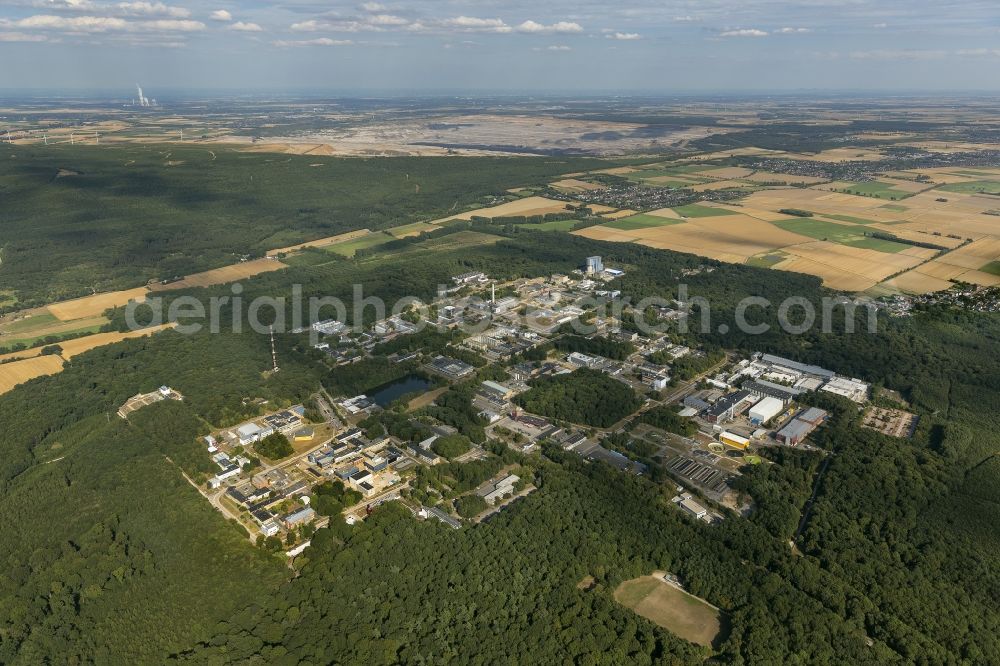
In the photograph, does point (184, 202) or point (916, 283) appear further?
point (184, 202)

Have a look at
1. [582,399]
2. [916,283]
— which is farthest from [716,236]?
[582,399]

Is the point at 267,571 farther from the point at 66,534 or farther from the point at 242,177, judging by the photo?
the point at 242,177

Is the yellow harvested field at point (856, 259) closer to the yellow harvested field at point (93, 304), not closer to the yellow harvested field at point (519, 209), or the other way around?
the yellow harvested field at point (519, 209)

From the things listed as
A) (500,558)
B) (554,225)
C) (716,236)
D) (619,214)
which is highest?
(619,214)

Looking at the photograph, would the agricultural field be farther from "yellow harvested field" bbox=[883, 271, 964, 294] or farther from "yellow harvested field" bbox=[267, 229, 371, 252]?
"yellow harvested field" bbox=[883, 271, 964, 294]

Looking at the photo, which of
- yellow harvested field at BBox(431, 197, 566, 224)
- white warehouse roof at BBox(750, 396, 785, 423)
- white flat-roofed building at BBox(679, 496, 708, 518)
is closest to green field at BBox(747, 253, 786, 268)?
white warehouse roof at BBox(750, 396, 785, 423)

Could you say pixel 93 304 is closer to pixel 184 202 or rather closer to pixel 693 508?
pixel 184 202

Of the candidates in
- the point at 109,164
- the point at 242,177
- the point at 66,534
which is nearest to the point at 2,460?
the point at 66,534
